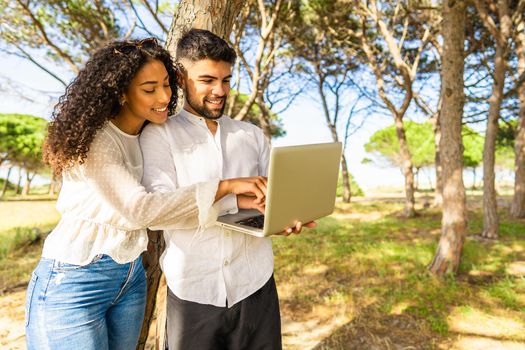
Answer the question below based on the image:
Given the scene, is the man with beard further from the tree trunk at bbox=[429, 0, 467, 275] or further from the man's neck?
the tree trunk at bbox=[429, 0, 467, 275]

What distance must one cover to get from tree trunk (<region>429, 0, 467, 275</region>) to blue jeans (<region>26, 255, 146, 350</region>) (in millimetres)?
4410

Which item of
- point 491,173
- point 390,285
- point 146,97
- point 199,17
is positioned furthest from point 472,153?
point 146,97

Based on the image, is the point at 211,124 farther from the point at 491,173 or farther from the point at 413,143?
the point at 413,143

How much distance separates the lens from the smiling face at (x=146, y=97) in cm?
141

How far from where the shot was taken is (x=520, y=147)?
8.67m

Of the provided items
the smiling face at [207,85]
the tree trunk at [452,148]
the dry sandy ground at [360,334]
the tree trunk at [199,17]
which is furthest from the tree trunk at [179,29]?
the tree trunk at [452,148]

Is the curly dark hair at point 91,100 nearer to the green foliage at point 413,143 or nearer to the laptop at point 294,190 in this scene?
the laptop at point 294,190

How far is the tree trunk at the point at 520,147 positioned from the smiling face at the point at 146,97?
8.74 meters

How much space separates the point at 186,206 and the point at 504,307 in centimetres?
393

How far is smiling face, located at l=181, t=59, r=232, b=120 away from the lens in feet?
5.29

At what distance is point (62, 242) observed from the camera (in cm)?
134

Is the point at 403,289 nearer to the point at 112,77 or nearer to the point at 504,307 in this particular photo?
the point at 504,307

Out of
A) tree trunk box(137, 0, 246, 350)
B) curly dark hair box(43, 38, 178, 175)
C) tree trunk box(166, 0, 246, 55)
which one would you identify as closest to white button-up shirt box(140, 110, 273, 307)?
curly dark hair box(43, 38, 178, 175)

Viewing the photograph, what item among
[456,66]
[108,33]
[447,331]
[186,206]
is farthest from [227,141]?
[108,33]
